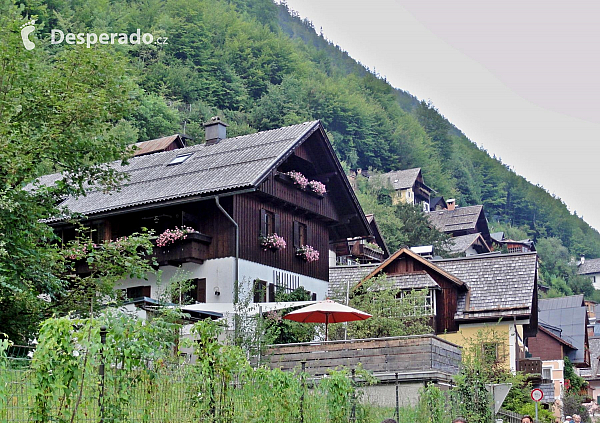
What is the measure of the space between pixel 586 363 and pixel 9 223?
54223 millimetres

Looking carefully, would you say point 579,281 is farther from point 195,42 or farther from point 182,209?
point 182,209

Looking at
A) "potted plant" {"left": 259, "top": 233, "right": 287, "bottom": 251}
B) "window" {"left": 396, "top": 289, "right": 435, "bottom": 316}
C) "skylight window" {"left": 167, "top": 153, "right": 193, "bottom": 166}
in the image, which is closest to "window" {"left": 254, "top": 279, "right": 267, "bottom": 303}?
"potted plant" {"left": 259, "top": 233, "right": 287, "bottom": 251}

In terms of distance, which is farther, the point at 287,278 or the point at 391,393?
the point at 287,278

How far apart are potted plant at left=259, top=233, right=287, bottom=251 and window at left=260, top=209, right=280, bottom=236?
345 mm

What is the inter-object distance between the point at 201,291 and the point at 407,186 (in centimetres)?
7796

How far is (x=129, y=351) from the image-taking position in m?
8.15

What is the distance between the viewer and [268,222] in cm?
3020

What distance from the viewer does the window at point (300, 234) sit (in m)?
31.8

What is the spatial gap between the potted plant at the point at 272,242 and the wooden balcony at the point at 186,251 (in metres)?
1.92

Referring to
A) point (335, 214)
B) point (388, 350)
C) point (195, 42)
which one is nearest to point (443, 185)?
point (195, 42)

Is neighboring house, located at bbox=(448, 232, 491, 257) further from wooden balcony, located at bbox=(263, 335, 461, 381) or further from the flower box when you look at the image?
wooden balcony, located at bbox=(263, 335, 461, 381)

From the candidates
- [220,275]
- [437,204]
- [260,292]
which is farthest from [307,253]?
[437,204]

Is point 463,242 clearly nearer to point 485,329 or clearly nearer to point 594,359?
point 594,359

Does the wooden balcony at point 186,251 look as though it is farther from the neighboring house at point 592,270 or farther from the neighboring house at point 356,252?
the neighboring house at point 592,270
